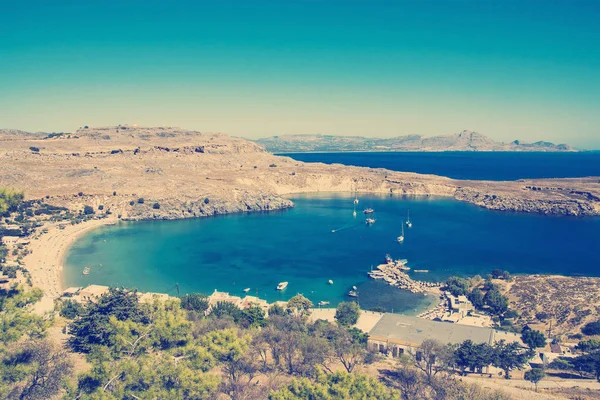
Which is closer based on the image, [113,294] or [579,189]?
[113,294]

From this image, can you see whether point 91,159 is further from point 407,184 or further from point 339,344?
point 339,344

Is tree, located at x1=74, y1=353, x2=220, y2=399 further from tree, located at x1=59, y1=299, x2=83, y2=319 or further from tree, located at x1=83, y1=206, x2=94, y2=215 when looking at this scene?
tree, located at x1=83, y1=206, x2=94, y2=215

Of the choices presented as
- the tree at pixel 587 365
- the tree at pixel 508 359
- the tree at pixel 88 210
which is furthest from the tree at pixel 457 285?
the tree at pixel 88 210

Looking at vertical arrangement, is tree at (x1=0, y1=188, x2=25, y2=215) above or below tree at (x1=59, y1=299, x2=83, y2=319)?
above

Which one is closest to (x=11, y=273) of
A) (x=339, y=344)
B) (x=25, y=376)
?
(x=25, y=376)

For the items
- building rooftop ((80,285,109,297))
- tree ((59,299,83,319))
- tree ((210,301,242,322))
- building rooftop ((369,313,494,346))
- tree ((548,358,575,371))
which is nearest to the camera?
tree ((548,358,575,371))

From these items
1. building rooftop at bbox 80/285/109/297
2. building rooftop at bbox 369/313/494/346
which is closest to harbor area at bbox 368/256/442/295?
building rooftop at bbox 369/313/494/346

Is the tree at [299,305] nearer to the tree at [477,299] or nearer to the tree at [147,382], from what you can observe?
the tree at [477,299]

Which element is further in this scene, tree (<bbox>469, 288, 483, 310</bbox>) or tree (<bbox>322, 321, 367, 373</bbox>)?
tree (<bbox>469, 288, 483, 310</bbox>)
